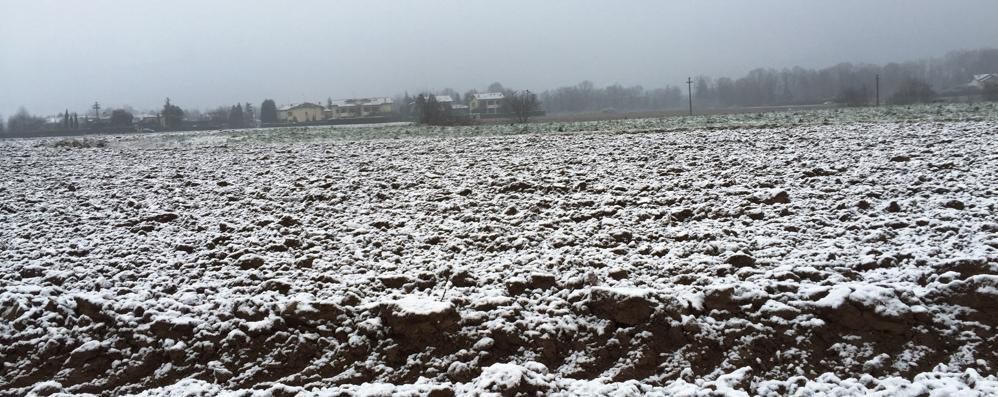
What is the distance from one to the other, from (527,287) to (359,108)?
339 ft

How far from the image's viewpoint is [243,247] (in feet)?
28.2

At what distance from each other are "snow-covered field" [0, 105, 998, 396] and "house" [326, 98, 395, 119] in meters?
93.4

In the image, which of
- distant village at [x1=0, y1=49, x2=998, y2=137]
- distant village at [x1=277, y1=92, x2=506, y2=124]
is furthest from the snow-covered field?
distant village at [x1=277, y1=92, x2=506, y2=124]

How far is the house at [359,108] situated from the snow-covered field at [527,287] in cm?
9342

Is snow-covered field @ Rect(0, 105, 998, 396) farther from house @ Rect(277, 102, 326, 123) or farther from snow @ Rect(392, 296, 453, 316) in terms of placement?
house @ Rect(277, 102, 326, 123)

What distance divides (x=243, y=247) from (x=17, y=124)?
105 metres

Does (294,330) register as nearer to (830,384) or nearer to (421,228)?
(421,228)

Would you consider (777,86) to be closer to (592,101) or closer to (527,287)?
(592,101)

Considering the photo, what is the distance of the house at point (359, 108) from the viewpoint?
103 m

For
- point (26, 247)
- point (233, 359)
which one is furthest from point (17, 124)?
point (233, 359)

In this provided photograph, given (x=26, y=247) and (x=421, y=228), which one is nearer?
(x=26, y=247)

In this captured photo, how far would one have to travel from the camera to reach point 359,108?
105000 mm

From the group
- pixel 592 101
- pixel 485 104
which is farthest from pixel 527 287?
pixel 592 101

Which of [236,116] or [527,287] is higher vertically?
[236,116]
